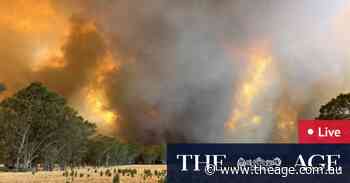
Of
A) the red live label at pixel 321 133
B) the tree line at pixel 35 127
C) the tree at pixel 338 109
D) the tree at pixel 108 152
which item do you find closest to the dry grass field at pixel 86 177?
the red live label at pixel 321 133

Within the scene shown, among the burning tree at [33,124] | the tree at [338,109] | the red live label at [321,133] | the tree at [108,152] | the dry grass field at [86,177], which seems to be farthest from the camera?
the tree at [108,152]

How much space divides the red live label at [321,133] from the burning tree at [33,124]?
4551 cm

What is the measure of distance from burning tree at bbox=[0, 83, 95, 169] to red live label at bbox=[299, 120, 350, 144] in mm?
45513

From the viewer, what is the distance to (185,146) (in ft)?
65.7

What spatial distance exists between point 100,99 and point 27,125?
21.0m

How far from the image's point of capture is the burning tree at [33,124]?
62.2m

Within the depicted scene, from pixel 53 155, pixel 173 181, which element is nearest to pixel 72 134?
pixel 53 155

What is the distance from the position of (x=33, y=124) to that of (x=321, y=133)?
48056mm

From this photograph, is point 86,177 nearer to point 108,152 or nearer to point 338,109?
point 338,109

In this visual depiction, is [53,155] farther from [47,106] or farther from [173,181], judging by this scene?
[173,181]

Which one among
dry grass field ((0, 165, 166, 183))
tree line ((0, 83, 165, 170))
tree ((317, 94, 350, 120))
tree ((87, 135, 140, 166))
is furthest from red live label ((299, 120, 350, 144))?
tree ((87, 135, 140, 166))

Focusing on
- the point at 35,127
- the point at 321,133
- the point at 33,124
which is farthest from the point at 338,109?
the point at 35,127

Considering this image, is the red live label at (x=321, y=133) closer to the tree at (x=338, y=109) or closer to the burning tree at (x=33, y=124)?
the tree at (x=338, y=109)

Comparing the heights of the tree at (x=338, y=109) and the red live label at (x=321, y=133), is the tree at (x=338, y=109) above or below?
above
